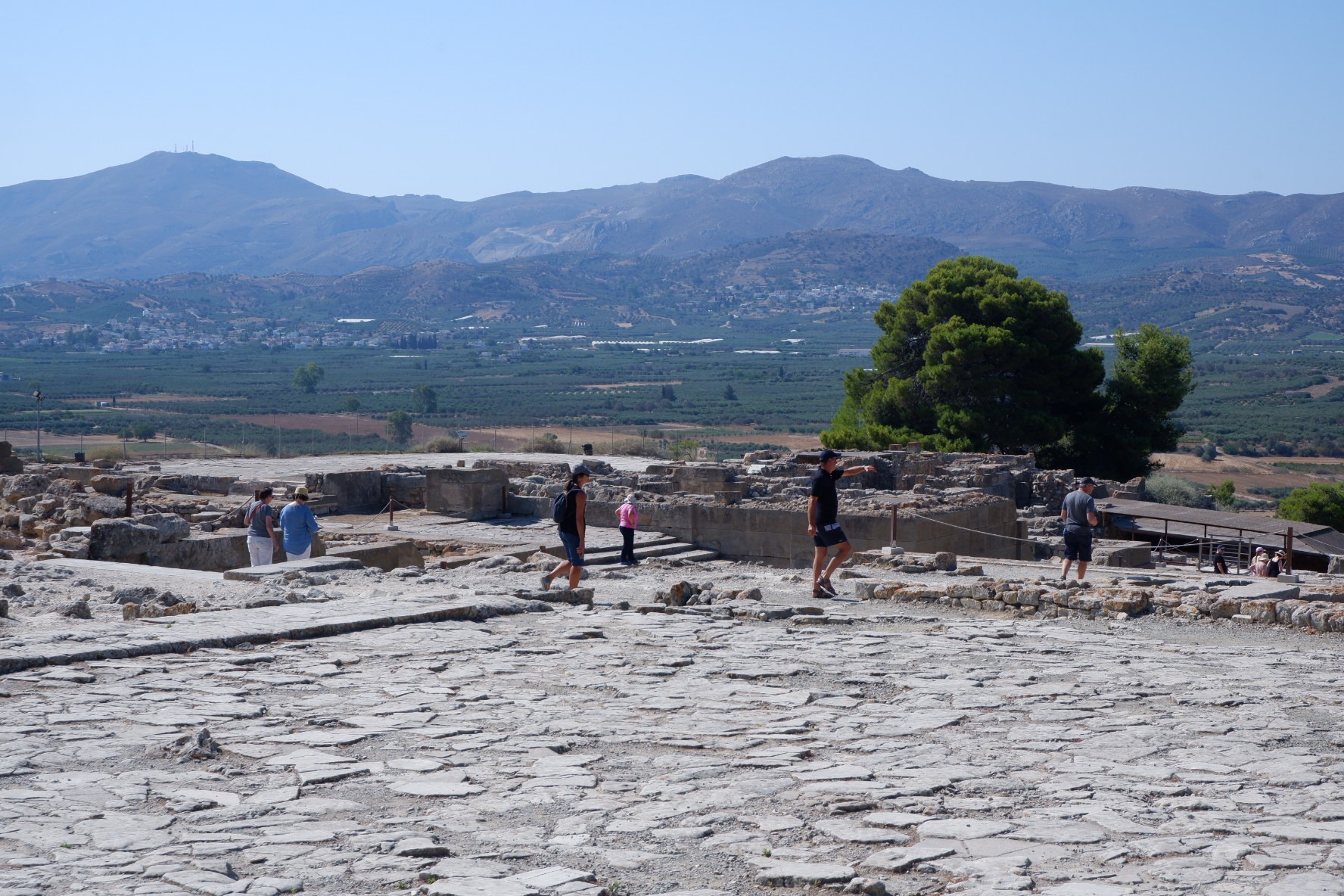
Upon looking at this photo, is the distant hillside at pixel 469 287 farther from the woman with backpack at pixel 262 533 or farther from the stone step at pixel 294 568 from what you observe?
the stone step at pixel 294 568

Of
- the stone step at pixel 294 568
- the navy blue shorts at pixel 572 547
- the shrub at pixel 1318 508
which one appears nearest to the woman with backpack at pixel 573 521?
the navy blue shorts at pixel 572 547

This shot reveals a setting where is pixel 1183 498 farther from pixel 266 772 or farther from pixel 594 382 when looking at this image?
pixel 594 382

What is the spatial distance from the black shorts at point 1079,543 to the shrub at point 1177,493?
17387mm

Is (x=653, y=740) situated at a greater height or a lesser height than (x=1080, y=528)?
lesser

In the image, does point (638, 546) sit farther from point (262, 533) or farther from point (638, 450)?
point (638, 450)

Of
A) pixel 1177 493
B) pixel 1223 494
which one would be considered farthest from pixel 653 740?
pixel 1223 494

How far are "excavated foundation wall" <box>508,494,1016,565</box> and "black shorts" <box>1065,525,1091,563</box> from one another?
3869 millimetres

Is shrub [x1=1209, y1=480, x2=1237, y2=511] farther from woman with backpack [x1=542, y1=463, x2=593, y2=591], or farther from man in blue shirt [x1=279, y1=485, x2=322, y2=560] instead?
man in blue shirt [x1=279, y1=485, x2=322, y2=560]

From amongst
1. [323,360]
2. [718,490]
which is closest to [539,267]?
[323,360]

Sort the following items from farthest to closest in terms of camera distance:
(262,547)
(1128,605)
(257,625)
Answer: (262,547) < (1128,605) < (257,625)

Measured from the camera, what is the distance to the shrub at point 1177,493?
30.7 meters

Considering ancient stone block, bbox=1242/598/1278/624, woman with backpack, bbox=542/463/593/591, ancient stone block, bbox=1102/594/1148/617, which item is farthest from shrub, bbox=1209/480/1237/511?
woman with backpack, bbox=542/463/593/591

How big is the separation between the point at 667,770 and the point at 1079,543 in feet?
27.1

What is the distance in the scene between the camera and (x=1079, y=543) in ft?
43.4
